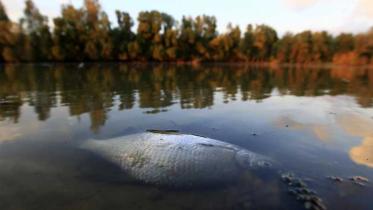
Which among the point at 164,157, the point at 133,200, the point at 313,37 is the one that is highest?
the point at 313,37

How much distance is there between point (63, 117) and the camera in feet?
36.4

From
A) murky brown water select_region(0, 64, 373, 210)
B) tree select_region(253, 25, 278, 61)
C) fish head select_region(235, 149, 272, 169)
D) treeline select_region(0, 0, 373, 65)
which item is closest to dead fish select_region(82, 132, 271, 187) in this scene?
fish head select_region(235, 149, 272, 169)

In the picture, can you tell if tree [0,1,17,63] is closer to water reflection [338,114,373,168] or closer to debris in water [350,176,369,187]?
water reflection [338,114,373,168]

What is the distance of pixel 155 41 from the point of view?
83438mm

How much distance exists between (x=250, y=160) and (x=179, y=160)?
5.66 ft

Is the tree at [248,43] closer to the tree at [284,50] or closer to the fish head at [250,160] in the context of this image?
the tree at [284,50]

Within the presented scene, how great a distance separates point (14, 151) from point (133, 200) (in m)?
4.46

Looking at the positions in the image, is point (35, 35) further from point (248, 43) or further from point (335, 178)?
point (335, 178)

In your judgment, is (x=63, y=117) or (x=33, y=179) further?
(x=63, y=117)

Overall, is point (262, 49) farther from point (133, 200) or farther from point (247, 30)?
point (133, 200)

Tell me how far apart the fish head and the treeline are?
7453 centimetres

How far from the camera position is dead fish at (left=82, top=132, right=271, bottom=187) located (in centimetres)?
562

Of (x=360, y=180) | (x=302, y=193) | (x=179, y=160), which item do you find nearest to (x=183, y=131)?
(x=179, y=160)

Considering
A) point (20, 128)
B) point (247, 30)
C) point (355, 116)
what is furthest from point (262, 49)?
point (20, 128)
